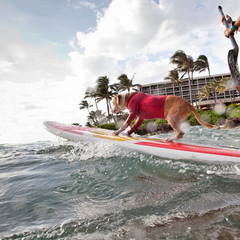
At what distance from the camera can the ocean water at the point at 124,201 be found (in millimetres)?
1118

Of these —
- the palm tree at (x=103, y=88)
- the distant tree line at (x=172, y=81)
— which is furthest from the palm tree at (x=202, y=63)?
the palm tree at (x=103, y=88)

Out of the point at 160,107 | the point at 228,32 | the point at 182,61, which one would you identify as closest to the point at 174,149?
the point at 160,107

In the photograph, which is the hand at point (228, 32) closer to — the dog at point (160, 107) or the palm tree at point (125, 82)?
the dog at point (160, 107)

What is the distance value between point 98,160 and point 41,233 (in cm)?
196

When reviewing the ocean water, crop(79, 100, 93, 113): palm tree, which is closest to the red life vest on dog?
the ocean water

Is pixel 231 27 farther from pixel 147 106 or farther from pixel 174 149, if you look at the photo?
pixel 174 149

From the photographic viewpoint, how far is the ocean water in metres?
1.12

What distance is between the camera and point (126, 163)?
2.79 meters

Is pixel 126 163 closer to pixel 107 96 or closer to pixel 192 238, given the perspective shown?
pixel 192 238

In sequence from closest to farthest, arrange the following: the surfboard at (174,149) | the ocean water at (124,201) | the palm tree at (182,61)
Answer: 1. the ocean water at (124,201)
2. the surfboard at (174,149)
3. the palm tree at (182,61)

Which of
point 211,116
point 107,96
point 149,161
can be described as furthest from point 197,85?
point 149,161

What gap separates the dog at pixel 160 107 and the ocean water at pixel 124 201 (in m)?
0.92

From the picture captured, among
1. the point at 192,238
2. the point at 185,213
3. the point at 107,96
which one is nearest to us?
the point at 192,238

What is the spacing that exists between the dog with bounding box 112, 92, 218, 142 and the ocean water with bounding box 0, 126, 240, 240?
3.01ft
